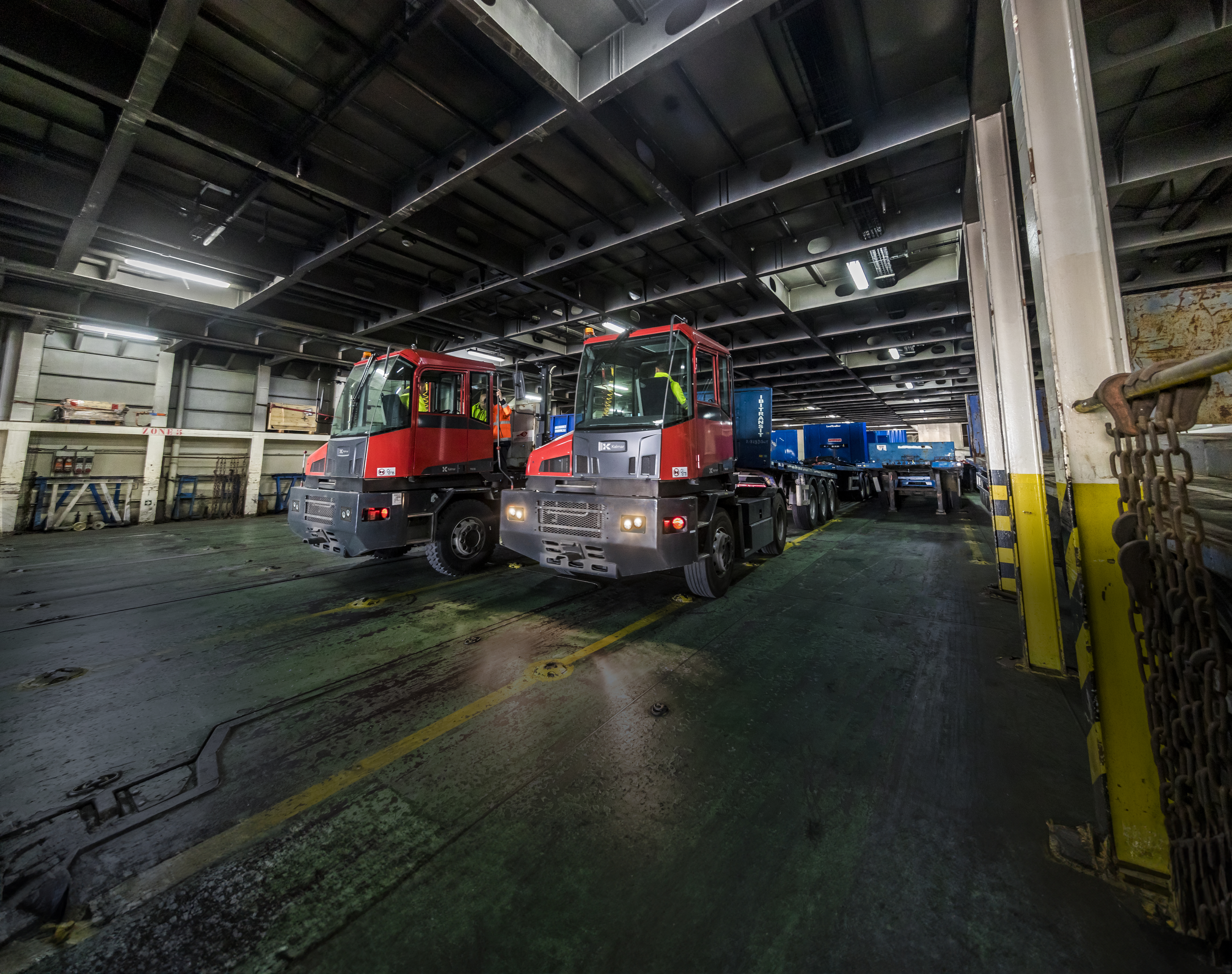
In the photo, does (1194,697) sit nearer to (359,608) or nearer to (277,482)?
(359,608)

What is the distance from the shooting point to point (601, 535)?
430 centimetres

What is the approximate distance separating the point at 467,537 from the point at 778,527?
5.12 m

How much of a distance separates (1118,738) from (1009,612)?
3.54 metres

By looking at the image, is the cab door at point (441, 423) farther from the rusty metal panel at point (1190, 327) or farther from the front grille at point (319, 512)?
the rusty metal panel at point (1190, 327)

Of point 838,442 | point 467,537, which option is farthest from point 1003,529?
point 838,442

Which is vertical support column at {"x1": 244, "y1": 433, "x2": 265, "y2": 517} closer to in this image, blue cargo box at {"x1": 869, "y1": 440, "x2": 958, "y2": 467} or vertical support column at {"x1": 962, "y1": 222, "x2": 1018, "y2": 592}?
vertical support column at {"x1": 962, "y1": 222, "x2": 1018, "y2": 592}

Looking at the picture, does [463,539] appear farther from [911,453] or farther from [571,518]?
[911,453]

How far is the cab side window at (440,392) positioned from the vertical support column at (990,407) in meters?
6.36

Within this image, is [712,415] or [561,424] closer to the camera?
[712,415]

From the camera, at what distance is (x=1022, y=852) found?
1718mm

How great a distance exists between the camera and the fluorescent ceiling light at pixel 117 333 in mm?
10336

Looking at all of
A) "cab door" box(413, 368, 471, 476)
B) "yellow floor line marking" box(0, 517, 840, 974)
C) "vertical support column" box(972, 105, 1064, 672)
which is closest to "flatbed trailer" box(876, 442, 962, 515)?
"vertical support column" box(972, 105, 1064, 672)

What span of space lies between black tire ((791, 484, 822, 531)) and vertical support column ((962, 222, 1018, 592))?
195 inches

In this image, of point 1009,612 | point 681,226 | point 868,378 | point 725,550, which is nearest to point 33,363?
point 681,226
